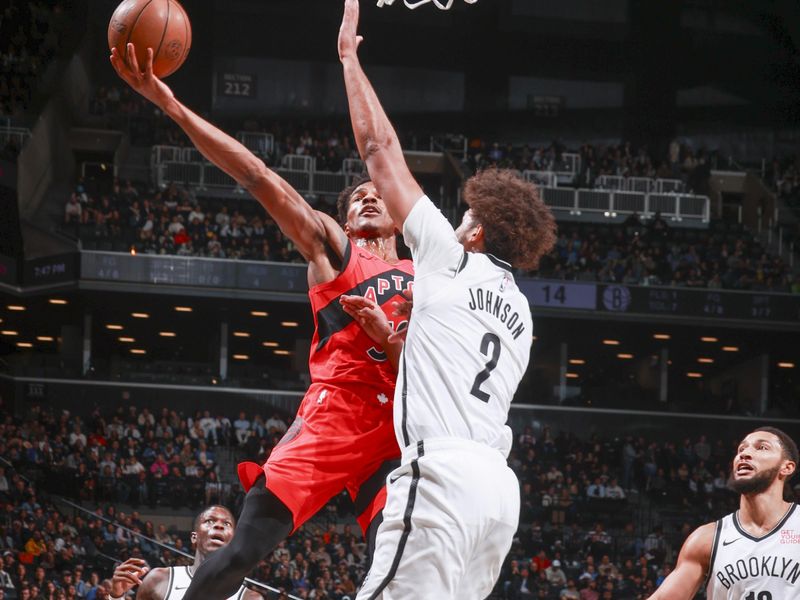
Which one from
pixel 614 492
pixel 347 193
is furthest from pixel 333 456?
pixel 614 492

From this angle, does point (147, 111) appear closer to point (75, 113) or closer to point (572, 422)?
point (75, 113)

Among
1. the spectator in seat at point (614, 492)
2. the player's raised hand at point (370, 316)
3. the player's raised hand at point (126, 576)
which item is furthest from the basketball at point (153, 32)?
the spectator in seat at point (614, 492)

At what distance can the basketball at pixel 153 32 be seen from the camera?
5406 millimetres

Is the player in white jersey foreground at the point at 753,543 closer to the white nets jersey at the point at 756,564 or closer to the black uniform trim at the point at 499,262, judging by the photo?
the white nets jersey at the point at 756,564

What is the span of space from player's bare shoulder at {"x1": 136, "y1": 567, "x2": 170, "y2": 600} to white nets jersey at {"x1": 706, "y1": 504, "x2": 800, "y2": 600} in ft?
11.4

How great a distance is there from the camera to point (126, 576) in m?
6.38

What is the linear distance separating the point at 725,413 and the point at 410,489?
27527 mm

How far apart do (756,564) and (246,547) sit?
9.85ft

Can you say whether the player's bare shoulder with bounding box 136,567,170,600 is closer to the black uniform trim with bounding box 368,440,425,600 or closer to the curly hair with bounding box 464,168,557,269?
the black uniform trim with bounding box 368,440,425,600

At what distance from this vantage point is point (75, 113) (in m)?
35.0

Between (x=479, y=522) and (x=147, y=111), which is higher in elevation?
(x=147, y=111)

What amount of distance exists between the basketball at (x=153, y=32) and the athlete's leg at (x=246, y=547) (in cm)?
194

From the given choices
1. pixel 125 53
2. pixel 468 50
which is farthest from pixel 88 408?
pixel 125 53

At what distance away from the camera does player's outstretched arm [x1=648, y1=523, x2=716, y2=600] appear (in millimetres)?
6559
